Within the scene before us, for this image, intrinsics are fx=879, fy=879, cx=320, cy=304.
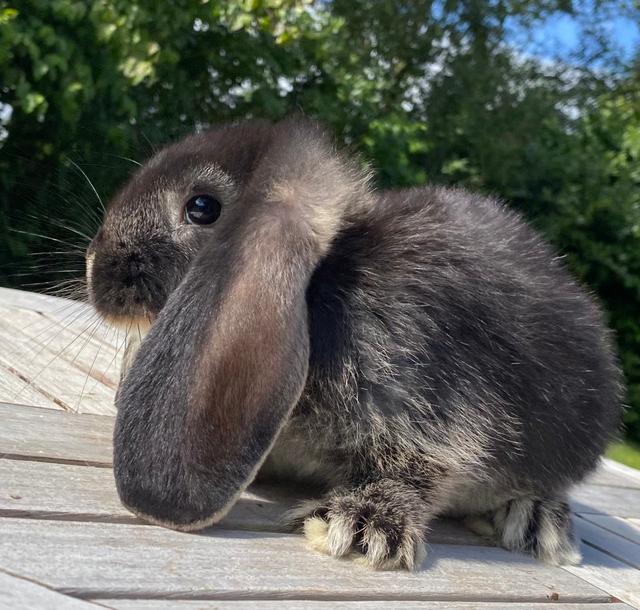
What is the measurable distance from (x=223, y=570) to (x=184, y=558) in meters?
0.07

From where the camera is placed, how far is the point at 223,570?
1.50 m

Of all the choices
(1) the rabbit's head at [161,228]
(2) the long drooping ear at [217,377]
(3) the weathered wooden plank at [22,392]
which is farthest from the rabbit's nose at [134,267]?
(3) the weathered wooden plank at [22,392]

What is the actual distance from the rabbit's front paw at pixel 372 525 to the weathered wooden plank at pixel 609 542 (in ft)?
2.48

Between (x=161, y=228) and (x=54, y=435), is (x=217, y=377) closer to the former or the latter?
(x=161, y=228)

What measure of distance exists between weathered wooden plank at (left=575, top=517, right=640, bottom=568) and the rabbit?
309 millimetres

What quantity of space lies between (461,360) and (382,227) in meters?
0.35

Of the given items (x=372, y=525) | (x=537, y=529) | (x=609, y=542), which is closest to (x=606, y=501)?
(x=609, y=542)

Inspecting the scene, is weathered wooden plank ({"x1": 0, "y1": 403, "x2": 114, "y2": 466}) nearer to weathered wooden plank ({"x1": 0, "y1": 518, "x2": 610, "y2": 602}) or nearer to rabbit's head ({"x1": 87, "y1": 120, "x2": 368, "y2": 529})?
rabbit's head ({"x1": 87, "y1": 120, "x2": 368, "y2": 529})

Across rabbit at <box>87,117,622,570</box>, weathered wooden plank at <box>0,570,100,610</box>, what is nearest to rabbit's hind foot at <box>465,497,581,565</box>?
rabbit at <box>87,117,622,570</box>

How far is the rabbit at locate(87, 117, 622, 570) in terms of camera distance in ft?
5.41

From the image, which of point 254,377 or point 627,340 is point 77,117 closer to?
point 254,377

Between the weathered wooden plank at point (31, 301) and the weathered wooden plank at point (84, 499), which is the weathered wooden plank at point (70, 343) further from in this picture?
the weathered wooden plank at point (84, 499)

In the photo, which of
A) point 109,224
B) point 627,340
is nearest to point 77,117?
point 109,224

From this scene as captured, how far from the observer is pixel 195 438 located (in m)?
1.64
